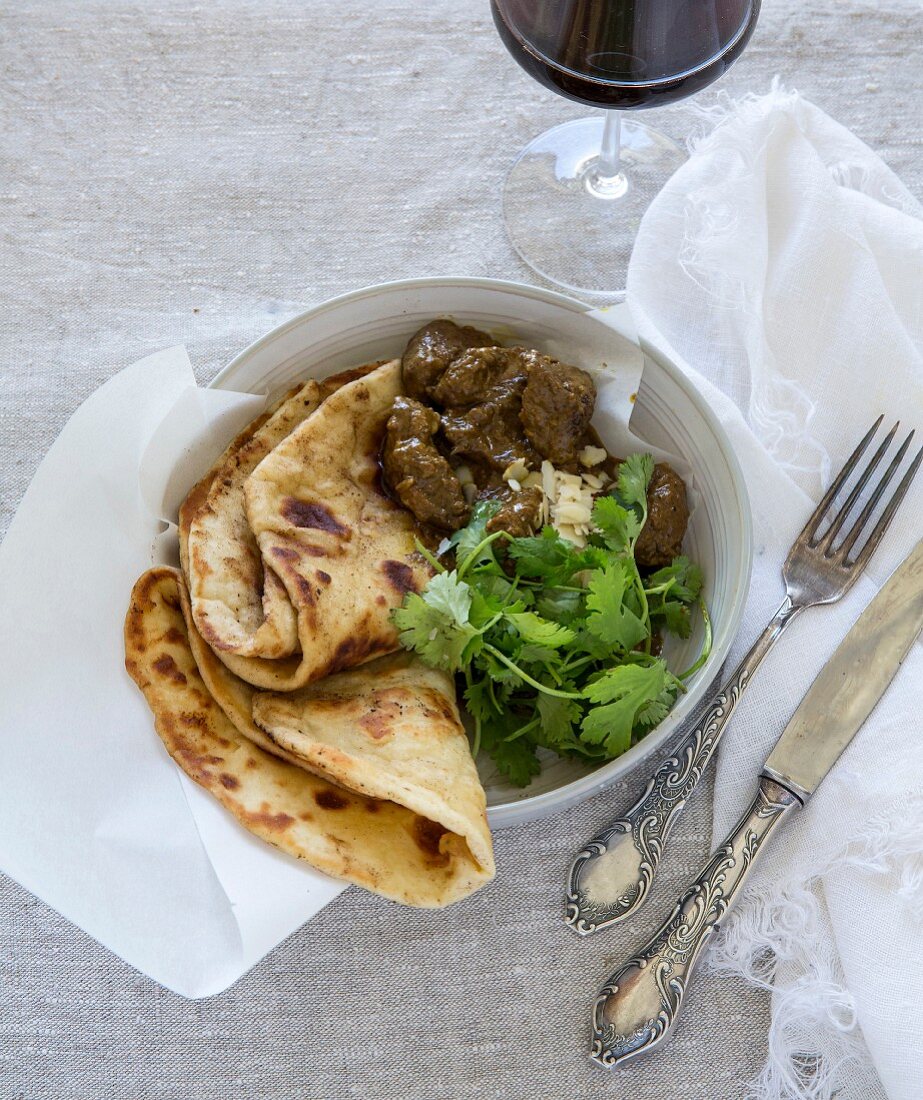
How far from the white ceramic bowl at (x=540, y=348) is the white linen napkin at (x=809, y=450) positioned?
0.17 meters

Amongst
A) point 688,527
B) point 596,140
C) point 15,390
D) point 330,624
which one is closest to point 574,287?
point 596,140

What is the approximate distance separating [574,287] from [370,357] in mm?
547

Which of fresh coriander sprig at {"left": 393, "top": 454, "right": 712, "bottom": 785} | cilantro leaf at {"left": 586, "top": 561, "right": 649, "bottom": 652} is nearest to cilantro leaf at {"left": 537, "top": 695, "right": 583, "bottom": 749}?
fresh coriander sprig at {"left": 393, "top": 454, "right": 712, "bottom": 785}

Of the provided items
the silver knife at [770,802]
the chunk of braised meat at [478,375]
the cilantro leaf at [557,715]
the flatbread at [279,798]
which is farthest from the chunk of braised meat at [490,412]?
the silver knife at [770,802]

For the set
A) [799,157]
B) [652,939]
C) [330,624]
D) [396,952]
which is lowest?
[396,952]

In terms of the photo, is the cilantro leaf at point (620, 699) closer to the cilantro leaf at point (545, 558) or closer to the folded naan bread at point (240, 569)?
the cilantro leaf at point (545, 558)

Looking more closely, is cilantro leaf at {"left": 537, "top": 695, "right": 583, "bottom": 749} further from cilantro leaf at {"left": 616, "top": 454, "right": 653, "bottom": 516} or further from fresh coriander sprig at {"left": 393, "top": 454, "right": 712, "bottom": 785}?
cilantro leaf at {"left": 616, "top": 454, "right": 653, "bottom": 516}

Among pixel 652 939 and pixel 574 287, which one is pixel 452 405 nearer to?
pixel 574 287

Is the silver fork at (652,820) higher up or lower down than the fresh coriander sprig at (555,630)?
lower down

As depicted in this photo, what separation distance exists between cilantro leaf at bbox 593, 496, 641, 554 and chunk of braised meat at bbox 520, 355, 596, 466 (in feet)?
0.49

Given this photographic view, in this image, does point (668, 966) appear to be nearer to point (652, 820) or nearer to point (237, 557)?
point (652, 820)

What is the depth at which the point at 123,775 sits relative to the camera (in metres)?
1.75

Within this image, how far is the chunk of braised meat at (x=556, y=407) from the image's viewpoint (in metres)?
1.96

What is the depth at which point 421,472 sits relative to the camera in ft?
6.36
